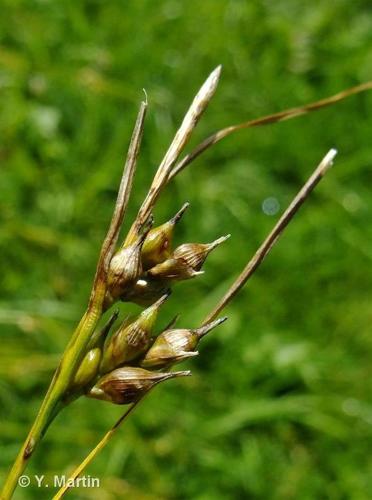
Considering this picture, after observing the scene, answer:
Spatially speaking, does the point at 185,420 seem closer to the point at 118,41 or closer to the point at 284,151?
the point at 284,151

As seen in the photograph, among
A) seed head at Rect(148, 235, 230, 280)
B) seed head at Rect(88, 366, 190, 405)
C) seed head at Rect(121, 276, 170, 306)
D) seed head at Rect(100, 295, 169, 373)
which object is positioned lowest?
seed head at Rect(88, 366, 190, 405)

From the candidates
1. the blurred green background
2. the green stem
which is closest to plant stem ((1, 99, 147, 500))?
the green stem

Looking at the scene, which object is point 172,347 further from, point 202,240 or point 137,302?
point 202,240

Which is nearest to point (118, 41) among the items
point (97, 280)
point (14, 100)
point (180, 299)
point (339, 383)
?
point (14, 100)

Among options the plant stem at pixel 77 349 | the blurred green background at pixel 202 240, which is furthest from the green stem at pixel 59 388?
the blurred green background at pixel 202 240

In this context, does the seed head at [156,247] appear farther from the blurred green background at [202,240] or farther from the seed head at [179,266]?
the blurred green background at [202,240]

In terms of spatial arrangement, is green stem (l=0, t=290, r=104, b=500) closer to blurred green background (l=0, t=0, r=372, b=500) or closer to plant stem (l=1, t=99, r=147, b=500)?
plant stem (l=1, t=99, r=147, b=500)
